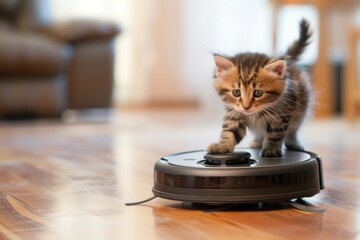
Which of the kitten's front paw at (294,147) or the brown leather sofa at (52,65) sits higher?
the brown leather sofa at (52,65)

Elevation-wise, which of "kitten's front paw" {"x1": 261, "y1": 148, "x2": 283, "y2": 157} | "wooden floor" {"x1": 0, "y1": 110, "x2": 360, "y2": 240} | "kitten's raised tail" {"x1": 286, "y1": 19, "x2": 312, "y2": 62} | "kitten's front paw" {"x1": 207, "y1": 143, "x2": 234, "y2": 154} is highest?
"kitten's raised tail" {"x1": 286, "y1": 19, "x2": 312, "y2": 62}

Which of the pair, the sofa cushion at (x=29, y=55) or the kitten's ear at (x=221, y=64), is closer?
the kitten's ear at (x=221, y=64)

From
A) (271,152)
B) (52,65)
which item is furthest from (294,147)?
(52,65)

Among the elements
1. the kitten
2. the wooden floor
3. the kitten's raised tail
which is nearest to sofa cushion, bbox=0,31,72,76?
the wooden floor

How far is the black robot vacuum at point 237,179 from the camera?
1262 millimetres

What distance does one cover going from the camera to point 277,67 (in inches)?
54.1

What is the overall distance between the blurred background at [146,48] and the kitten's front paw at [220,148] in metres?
1.41

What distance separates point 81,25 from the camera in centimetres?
404

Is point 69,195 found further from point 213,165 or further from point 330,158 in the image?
point 330,158

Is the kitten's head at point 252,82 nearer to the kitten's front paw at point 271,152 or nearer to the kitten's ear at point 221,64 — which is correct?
the kitten's ear at point 221,64

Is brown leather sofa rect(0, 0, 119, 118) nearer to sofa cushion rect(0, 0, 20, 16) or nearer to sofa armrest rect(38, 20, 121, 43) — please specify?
sofa armrest rect(38, 20, 121, 43)

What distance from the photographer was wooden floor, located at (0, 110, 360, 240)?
3.74 ft

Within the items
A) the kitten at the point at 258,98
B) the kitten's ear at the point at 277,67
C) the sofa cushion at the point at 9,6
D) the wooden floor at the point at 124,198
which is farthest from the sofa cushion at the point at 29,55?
the kitten's ear at the point at 277,67

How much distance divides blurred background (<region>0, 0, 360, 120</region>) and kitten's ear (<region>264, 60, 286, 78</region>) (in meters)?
1.40
